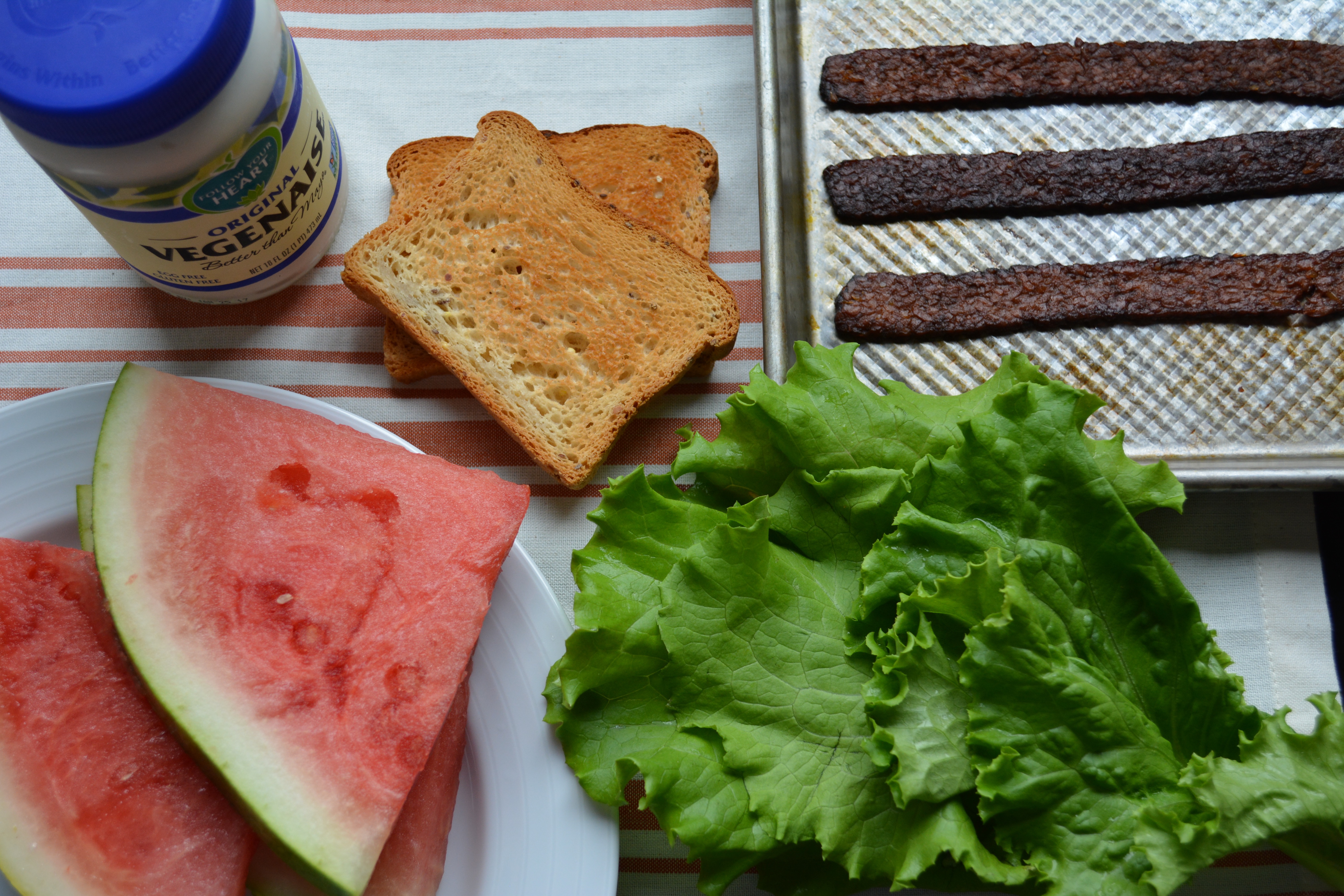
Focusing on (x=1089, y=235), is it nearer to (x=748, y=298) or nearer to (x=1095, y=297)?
(x=1095, y=297)

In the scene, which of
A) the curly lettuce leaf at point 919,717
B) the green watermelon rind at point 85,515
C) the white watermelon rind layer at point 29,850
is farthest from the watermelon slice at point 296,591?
the curly lettuce leaf at point 919,717

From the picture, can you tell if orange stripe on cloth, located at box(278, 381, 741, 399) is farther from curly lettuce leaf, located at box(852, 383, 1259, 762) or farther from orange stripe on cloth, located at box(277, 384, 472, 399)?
curly lettuce leaf, located at box(852, 383, 1259, 762)

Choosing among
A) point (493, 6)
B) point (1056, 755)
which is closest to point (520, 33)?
point (493, 6)

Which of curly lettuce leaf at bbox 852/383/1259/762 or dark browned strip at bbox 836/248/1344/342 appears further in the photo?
dark browned strip at bbox 836/248/1344/342

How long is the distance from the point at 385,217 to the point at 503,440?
428mm

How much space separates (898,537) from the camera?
36.7 inches

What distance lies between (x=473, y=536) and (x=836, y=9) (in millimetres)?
1058

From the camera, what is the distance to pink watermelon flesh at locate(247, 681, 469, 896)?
39.8 inches

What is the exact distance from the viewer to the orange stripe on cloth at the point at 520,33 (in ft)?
4.83

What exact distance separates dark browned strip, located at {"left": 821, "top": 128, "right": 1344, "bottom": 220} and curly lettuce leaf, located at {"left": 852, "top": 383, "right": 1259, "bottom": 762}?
512mm

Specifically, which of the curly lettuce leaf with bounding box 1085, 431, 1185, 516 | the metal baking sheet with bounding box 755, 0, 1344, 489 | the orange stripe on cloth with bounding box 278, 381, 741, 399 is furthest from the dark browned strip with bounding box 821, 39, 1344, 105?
the curly lettuce leaf with bounding box 1085, 431, 1185, 516

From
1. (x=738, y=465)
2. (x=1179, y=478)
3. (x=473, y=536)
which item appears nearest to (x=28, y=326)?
(x=473, y=536)

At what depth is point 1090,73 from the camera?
1.40m

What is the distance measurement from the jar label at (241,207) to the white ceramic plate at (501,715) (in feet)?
0.56
